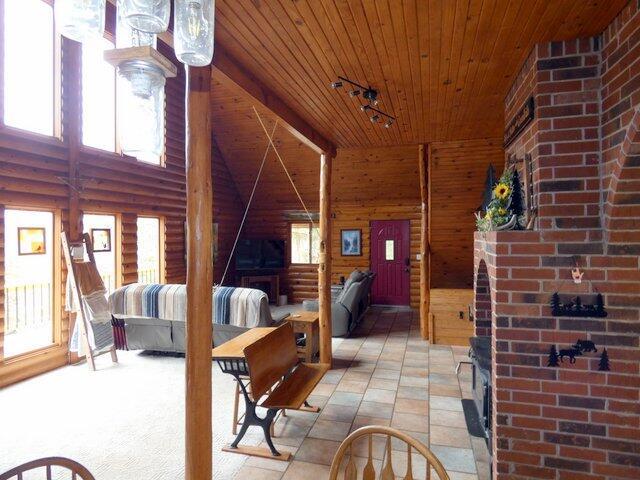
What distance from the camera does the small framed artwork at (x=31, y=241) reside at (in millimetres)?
4281

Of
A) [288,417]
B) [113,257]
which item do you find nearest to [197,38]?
[288,417]

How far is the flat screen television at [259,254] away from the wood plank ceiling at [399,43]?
5665 millimetres

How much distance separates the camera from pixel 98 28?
92 centimetres

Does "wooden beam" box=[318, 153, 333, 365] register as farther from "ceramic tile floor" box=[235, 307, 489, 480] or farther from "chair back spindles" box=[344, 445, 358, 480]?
"chair back spindles" box=[344, 445, 358, 480]

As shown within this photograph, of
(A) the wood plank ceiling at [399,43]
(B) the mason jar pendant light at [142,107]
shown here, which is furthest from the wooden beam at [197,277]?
(B) the mason jar pendant light at [142,107]

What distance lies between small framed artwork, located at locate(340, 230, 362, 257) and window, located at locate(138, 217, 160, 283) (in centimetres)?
397

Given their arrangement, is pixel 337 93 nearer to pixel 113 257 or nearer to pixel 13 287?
pixel 113 257

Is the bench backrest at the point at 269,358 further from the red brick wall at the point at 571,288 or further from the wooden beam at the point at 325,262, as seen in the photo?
the red brick wall at the point at 571,288

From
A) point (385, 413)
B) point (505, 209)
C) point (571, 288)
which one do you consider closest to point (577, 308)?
point (571, 288)

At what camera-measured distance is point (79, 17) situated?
0.87 m

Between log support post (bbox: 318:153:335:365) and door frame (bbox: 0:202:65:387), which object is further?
log support post (bbox: 318:153:335:365)

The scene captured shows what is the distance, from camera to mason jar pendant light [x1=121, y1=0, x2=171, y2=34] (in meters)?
0.89

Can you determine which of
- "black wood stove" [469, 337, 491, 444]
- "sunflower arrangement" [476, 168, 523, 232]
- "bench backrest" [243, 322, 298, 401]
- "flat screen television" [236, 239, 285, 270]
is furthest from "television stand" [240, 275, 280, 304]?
"sunflower arrangement" [476, 168, 523, 232]

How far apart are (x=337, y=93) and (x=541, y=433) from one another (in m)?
2.53
